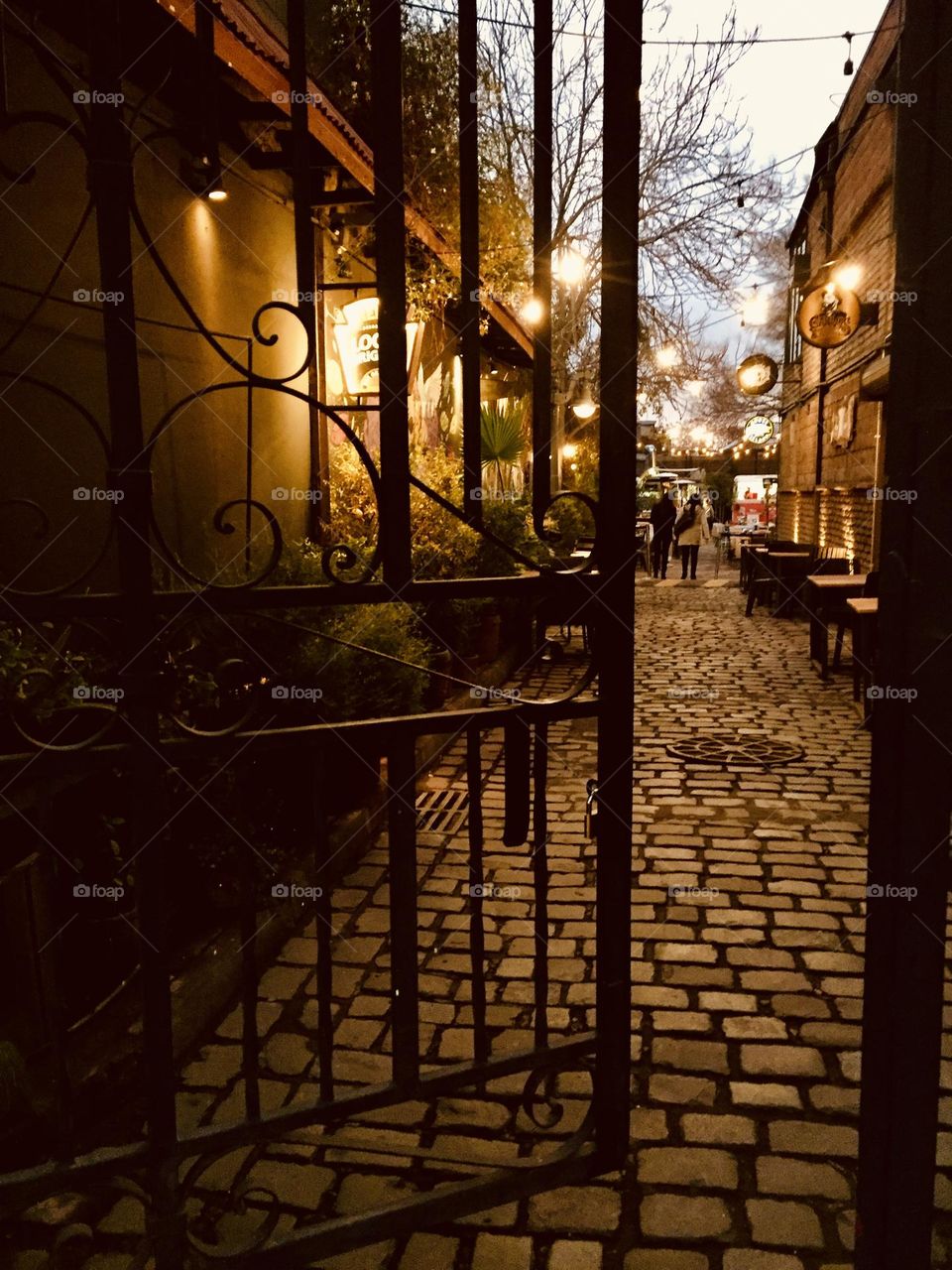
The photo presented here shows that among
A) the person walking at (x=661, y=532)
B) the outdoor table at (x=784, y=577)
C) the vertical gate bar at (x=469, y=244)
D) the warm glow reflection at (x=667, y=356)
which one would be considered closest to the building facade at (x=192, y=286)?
the vertical gate bar at (x=469, y=244)

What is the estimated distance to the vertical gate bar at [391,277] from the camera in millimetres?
2457

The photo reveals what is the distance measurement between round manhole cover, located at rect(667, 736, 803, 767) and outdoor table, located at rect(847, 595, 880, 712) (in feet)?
3.65

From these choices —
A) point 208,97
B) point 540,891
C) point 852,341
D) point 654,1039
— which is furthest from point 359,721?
point 852,341

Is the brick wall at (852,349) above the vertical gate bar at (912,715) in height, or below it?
above

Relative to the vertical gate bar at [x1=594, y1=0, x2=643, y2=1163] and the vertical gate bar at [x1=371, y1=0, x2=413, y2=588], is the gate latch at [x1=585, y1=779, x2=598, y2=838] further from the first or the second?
the vertical gate bar at [x1=371, y1=0, x2=413, y2=588]

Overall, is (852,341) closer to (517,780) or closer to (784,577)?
(784,577)

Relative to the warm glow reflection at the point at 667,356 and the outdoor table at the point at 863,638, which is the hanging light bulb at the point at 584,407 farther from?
the outdoor table at the point at 863,638

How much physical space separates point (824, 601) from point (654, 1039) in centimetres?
788

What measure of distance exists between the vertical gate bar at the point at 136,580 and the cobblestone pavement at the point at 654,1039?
413 mm

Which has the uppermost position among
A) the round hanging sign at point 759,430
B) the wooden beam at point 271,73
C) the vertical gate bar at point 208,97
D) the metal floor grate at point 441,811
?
the wooden beam at point 271,73

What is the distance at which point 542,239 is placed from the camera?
2.90 metres

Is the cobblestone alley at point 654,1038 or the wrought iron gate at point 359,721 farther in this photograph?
the cobblestone alley at point 654,1038

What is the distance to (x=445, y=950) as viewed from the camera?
14.9 ft

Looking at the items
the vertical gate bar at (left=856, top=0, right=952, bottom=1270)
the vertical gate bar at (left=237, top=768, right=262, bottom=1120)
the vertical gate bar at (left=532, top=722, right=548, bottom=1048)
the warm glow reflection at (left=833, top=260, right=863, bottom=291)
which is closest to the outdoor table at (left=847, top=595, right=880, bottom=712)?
the vertical gate bar at (left=532, top=722, right=548, bottom=1048)
